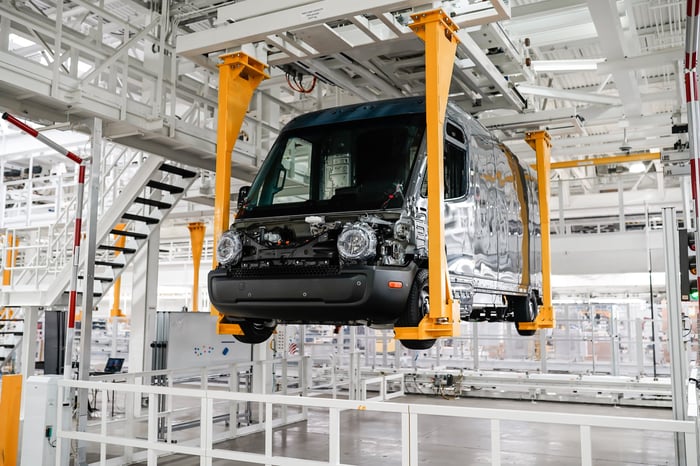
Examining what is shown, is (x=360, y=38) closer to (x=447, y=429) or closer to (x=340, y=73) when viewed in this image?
(x=340, y=73)

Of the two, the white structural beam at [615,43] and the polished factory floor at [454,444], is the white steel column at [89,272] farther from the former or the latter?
the white structural beam at [615,43]

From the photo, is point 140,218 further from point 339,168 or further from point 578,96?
point 578,96

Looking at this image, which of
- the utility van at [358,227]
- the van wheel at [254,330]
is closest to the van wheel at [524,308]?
the utility van at [358,227]

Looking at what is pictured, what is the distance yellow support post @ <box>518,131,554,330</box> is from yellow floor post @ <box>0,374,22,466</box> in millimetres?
6219

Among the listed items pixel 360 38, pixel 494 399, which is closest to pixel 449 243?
pixel 360 38

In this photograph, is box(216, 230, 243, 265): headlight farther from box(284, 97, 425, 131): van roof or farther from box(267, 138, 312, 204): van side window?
box(284, 97, 425, 131): van roof

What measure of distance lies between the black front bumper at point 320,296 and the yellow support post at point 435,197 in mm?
229

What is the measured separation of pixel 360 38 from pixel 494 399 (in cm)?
1141

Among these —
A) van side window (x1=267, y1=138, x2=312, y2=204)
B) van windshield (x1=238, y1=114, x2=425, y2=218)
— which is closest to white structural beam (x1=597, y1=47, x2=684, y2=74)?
van windshield (x1=238, y1=114, x2=425, y2=218)

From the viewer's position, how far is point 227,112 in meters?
6.42

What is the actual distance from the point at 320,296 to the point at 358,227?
25.4 inches

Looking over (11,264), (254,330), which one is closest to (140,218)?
(11,264)

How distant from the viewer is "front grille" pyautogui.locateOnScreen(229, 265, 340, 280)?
Answer: 209 inches

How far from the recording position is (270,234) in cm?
573
